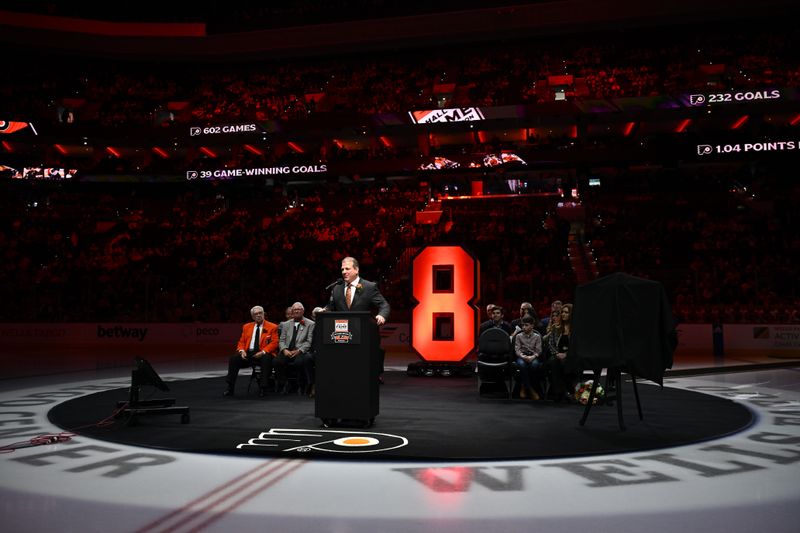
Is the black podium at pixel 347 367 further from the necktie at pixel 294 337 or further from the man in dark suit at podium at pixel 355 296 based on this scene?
the necktie at pixel 294 337

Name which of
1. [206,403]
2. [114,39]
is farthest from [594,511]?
[114,39]

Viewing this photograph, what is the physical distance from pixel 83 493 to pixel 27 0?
133 feet

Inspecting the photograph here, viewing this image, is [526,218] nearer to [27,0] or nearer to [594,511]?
[594,511]

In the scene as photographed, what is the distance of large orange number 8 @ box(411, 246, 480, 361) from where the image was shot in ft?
42.8

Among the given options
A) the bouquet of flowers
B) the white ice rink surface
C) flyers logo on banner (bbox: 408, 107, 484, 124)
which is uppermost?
flyers logo on banner (bbox: 408, 107, 484, 124)

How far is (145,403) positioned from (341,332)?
2.51m

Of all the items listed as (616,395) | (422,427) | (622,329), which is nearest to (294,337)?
(422,427)

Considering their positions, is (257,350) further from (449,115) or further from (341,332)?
(449,115)

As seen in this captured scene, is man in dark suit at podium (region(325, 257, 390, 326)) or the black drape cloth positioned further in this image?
man in dark suit at podium (region(325, 257, 390, 326))

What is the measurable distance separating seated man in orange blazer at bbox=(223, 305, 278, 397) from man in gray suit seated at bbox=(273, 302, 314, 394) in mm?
138

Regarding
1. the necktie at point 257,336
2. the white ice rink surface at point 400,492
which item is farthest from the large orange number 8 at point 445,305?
the white ice rink surface at point 400,492

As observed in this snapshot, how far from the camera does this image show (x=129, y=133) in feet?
116

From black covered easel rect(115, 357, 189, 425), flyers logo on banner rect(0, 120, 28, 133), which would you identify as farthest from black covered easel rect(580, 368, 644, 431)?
flyers logo on banner rect(0, 120, 28, 133)

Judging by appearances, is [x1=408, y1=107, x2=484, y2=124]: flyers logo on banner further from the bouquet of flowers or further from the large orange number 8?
the bouquet of flowers
